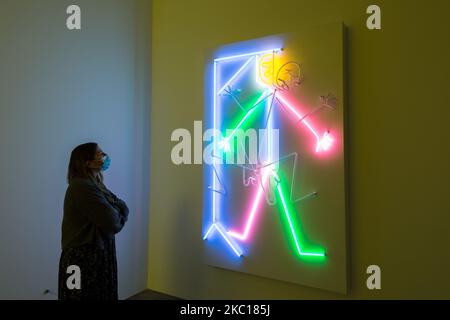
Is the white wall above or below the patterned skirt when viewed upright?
above

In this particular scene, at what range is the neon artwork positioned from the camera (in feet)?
7.50

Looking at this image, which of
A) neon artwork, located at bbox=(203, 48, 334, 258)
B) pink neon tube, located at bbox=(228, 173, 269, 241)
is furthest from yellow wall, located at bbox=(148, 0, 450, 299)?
pink neon tube, located at bbox=(228, 173, 269, 241)

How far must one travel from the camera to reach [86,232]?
76.3 inches

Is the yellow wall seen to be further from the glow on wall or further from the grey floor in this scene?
the grey floor

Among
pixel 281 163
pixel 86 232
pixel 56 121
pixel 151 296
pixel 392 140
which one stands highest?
pixel 56 121

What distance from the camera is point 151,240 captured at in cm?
322

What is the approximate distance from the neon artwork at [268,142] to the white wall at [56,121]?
0.93 meters

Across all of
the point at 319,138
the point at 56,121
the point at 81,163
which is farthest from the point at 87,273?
the point at 319,138

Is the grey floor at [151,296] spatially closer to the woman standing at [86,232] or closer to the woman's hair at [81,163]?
the woman standing at [86,232]

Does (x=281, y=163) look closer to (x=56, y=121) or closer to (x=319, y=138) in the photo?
(x=319, y=138)

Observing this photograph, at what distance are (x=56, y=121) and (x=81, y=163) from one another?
0.67m

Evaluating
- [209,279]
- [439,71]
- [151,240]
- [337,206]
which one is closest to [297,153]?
[337,206]

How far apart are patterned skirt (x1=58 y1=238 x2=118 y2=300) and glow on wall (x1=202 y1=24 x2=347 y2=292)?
94cm
